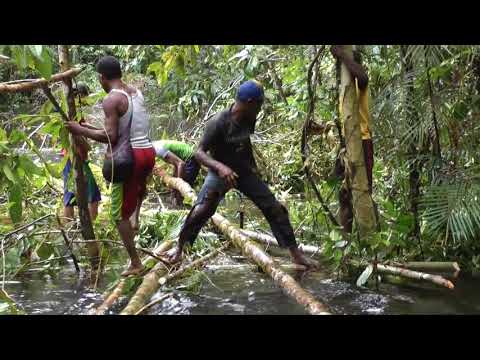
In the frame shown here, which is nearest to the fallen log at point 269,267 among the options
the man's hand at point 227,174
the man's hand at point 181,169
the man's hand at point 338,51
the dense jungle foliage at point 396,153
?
the man's hand at point 181,169

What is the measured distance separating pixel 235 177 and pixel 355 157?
1027 mm

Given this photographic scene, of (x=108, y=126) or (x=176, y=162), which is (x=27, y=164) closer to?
(x=108, y=126)

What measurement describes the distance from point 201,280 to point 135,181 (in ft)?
3.65

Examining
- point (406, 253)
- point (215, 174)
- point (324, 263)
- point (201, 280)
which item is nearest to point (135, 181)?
point (215, 174)

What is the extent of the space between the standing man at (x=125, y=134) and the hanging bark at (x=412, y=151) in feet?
7.53

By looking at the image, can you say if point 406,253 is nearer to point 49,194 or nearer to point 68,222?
point 68,222

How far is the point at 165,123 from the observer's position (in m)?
13.4

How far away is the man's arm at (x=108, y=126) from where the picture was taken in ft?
14.8

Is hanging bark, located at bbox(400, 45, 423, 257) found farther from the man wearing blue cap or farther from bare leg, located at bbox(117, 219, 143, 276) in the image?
bare leg, located at bbox(117, 219, 143, 276)

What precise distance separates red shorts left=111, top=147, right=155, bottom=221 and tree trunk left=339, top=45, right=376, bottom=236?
1.70 metres

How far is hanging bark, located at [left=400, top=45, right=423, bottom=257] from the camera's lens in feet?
16.0

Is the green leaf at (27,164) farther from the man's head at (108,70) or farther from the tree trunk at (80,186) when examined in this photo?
the man's head at (108,70)

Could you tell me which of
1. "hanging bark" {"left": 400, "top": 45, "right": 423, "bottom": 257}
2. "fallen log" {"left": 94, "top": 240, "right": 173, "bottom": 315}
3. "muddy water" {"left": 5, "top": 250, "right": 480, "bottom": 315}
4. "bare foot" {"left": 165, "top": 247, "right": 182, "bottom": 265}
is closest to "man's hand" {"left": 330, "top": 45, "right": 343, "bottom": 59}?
"hanging bark" {"left": 400, "top": 45, "right": 423, "bottom": 257}

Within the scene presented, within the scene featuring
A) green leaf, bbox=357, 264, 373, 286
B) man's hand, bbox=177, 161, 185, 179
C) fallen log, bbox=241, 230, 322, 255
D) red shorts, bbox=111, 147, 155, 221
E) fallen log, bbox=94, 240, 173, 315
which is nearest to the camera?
fallen log, bbox=94, 240, 173, 315
